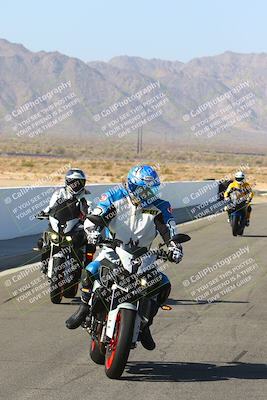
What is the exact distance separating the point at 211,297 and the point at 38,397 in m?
6.43

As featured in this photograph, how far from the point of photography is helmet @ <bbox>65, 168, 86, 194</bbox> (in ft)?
41.2

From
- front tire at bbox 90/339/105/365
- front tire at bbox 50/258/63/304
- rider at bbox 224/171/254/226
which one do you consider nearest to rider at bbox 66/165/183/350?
front tire at bbox 90/339/105/365

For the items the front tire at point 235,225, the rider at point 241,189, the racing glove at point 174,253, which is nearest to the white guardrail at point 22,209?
the rider at point 241,189

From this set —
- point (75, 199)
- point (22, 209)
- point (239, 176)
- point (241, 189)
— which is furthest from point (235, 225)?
point (75, 199)

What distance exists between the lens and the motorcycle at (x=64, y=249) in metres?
12.5

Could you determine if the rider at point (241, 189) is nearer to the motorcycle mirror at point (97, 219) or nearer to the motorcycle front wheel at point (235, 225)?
the motorcycle front wheel at point (235, 225)

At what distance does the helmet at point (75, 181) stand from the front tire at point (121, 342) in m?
5.07

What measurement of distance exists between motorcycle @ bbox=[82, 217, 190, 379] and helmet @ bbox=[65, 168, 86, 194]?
4492 millimetres

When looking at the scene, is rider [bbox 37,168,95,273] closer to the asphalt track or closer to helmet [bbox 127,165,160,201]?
the asphalt track

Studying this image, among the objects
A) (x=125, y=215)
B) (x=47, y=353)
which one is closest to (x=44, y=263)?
(x=47, y=353)

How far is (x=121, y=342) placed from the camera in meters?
7.48

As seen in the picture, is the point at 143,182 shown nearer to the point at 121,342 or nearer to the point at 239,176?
the point at 121,342

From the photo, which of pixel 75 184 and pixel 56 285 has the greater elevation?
pixel 75 184

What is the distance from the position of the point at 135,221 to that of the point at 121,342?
46.1 inches
